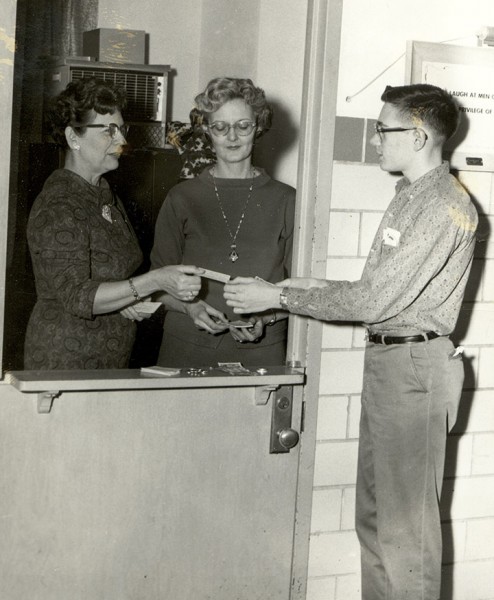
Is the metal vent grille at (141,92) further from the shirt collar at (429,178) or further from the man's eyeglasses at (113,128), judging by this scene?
the shirt collar at (429,178)

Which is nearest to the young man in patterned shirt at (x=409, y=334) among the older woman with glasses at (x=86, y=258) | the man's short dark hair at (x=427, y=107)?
the man's short dark hair at (x=427, y=107)

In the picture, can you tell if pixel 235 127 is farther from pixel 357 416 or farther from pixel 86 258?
pixel 357 416

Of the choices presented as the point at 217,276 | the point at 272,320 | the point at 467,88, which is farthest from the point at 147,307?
the point at 467,88

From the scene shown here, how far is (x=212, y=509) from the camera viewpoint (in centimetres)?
298

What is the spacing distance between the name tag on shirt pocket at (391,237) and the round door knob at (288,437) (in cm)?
76

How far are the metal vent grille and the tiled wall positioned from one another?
3.28 ft

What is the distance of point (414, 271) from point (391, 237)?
16 centimetres

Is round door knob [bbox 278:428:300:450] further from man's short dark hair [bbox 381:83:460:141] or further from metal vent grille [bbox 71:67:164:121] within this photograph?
metal vent grille [bbox 71:67:164:121]

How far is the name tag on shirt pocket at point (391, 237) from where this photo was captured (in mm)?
2697

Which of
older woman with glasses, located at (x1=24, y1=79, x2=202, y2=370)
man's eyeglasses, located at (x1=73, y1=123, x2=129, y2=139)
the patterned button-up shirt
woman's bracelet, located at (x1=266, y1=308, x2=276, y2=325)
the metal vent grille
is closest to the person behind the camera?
the patterned button-up shirt

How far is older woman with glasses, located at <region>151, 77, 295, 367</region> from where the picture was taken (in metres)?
3.05

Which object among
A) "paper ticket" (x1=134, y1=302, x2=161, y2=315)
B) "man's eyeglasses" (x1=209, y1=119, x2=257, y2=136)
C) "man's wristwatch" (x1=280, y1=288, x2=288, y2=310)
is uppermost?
"man's eyeglasses" (x1=209, y1=119, x2=257, y2=136)

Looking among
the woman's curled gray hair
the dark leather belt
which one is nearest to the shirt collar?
the dark leather belt

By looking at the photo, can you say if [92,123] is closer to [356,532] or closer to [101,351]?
[101,351]
